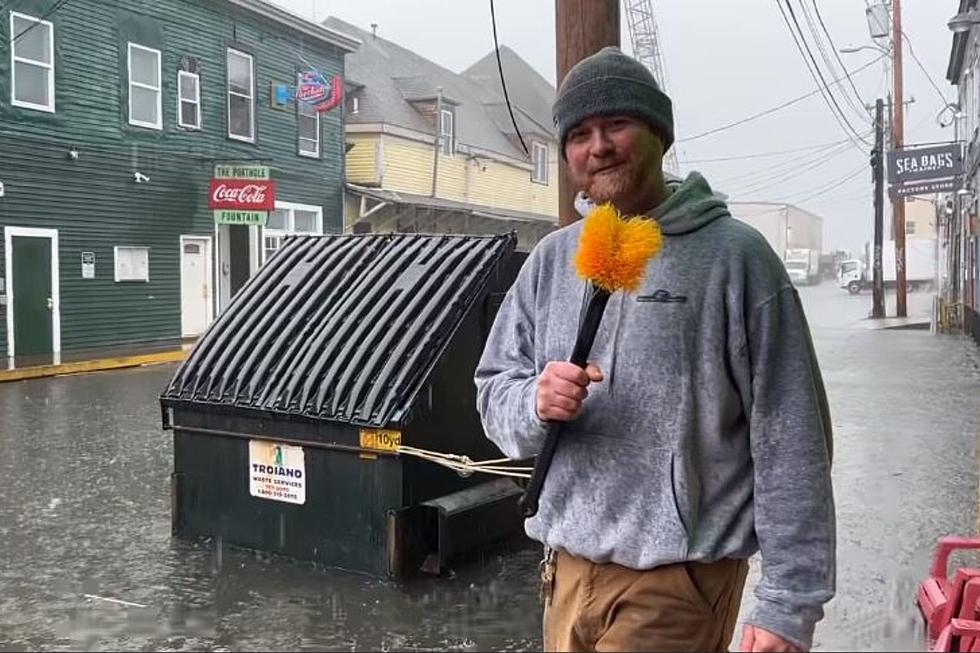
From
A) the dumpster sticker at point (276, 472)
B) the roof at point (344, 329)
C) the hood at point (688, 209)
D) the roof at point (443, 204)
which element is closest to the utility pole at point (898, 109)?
the roof at point (443, 204)

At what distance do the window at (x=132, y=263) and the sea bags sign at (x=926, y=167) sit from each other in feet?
54.9

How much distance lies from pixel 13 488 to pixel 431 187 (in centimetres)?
2316

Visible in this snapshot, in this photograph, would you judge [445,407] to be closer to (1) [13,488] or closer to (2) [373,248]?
(2) [373,248]

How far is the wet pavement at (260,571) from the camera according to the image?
4.81 metres

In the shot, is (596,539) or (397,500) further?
(397,500)

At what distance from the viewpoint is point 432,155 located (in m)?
30.2

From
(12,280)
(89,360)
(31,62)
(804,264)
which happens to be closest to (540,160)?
(31,62)

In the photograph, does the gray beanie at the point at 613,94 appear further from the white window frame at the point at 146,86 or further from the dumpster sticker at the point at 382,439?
the white window frame at the point at 146,86

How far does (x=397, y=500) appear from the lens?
209 inches

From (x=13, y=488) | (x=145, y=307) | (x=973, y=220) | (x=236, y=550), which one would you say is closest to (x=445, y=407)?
(x=236, y=550)

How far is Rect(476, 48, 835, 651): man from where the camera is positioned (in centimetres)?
205

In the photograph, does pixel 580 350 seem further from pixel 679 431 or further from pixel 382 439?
pixel 382 439

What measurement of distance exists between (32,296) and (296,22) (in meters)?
10.3

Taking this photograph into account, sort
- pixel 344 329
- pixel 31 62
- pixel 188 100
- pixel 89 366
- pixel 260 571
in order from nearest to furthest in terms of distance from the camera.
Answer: pixel 260 571 → pixel 344 329 → pixel 89 366 → pixel 31 62 → pixel 188 100
